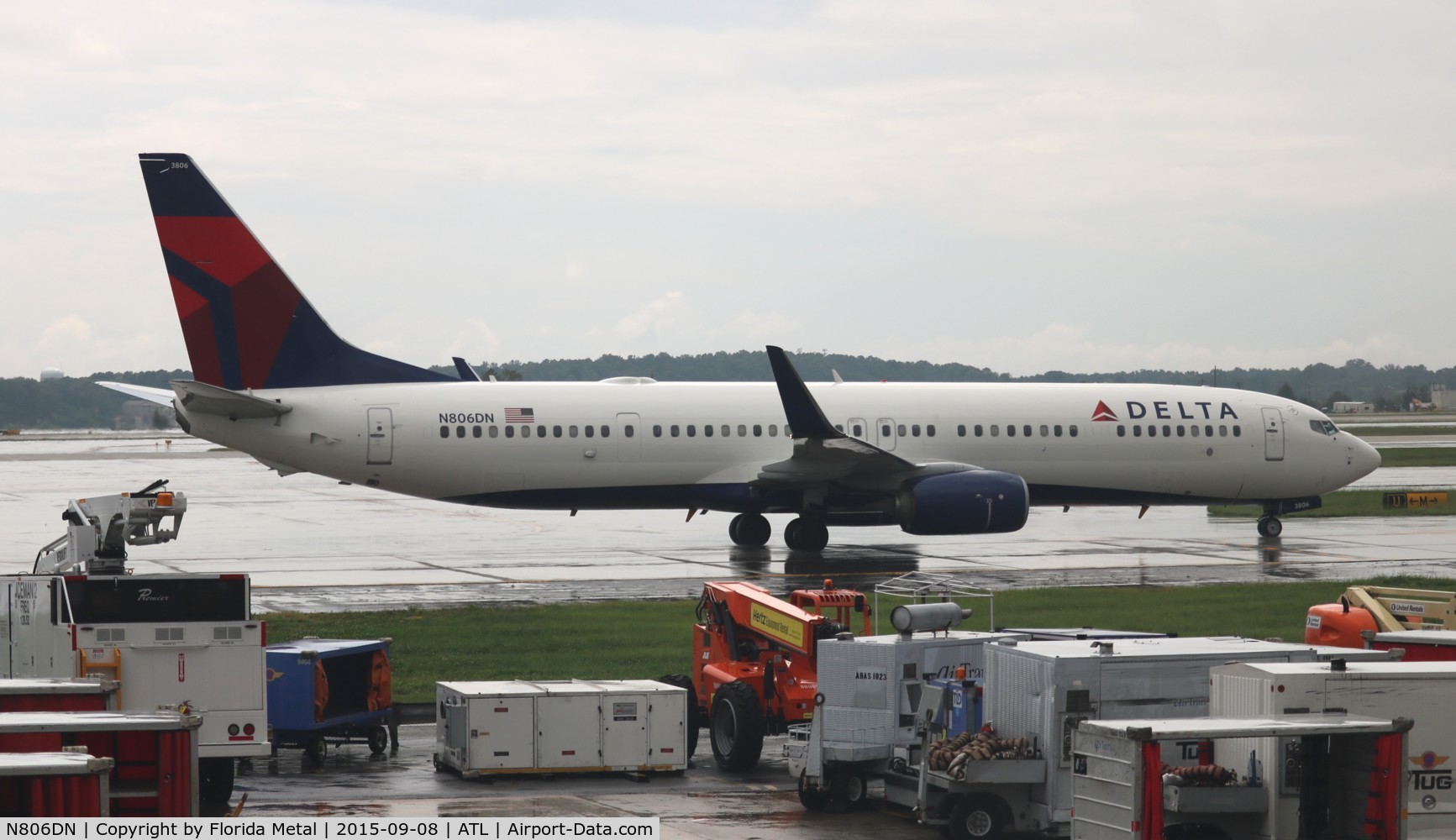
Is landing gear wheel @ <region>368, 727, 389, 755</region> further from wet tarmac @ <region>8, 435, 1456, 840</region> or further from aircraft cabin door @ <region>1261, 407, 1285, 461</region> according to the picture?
aircraft cabin door @ <region>1261, 407, 1285, 461</region>

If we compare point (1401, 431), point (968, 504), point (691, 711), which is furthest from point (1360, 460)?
point (1401, 431)

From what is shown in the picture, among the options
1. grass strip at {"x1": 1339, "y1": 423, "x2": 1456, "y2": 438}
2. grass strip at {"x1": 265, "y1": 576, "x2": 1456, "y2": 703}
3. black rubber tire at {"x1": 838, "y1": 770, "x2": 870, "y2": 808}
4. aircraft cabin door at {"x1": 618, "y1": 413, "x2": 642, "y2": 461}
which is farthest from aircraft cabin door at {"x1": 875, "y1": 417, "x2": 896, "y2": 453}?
grass strip at {"x1": 1339, "y1": 423, "x2": 1456, "y2": 438}

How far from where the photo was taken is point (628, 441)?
120 feet

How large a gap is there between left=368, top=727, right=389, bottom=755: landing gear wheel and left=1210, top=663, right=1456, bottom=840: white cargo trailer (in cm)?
985

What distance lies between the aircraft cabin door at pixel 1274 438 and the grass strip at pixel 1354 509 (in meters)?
5.07

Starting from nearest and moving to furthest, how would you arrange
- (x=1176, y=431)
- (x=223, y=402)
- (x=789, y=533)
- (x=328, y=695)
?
1. (x=328, y=695)
2. (x=223, y=402)
3. (x=789, y=533)
4. (x=1176, y=431)

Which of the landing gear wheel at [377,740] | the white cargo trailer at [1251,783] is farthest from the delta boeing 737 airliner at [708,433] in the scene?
the white cargo trailer at [1251,783]

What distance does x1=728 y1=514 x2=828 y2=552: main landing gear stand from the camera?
37.3 m

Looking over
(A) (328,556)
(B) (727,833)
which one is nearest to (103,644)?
(B) (727,833)

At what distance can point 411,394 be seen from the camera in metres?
35.5

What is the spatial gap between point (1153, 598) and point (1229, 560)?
8248mm

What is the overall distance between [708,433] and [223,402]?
1071 cm

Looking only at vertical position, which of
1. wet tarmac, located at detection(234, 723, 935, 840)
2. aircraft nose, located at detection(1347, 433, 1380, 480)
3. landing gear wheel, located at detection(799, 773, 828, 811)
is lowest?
wet tarmac, located at detection(234, 723, 935, 840)

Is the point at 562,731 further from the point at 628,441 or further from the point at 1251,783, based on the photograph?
the point at 628,441
